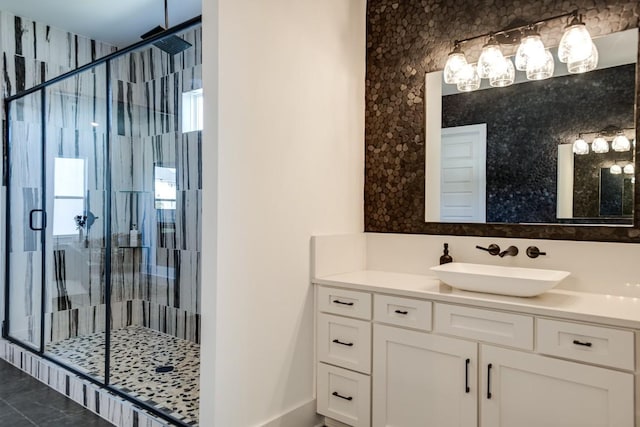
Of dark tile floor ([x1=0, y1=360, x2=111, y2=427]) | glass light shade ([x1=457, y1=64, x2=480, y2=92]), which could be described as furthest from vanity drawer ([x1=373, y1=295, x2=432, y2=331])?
dark tile floor ([x1=0, y1=360, x2=111, y2=427])

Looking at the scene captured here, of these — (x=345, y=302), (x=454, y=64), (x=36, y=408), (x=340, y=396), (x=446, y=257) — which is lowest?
(x=36, y=408)

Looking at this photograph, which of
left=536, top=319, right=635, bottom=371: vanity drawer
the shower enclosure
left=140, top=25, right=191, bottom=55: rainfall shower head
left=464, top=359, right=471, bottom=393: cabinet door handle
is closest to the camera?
left=536, top=319, right=635, bottom=371: vanity drawer

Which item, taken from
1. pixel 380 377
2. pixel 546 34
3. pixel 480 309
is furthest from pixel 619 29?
pixel 380 377

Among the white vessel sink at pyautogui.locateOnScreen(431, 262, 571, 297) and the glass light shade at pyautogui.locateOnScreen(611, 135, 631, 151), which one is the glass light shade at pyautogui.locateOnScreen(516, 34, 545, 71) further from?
the white vessel sink at pyautogui.locateOnScreen(431, 262, 571, 297)

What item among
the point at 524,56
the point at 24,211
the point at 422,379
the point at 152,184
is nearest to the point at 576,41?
the point at 524,56

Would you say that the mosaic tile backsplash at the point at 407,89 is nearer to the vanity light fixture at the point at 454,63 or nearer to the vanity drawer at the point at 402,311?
the vanity light fixture at the point at 454,63

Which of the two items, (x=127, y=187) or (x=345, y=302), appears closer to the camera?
(x=345, y=302)

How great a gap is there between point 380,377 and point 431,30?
2.04m

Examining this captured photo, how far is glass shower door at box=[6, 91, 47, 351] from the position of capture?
355 cm

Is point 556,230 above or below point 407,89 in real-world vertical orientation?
below

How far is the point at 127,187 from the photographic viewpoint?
365 centimetres

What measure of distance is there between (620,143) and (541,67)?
0.53m

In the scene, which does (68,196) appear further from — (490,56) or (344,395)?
(490,56)

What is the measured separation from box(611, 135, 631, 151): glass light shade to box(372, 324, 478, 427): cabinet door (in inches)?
45.9
